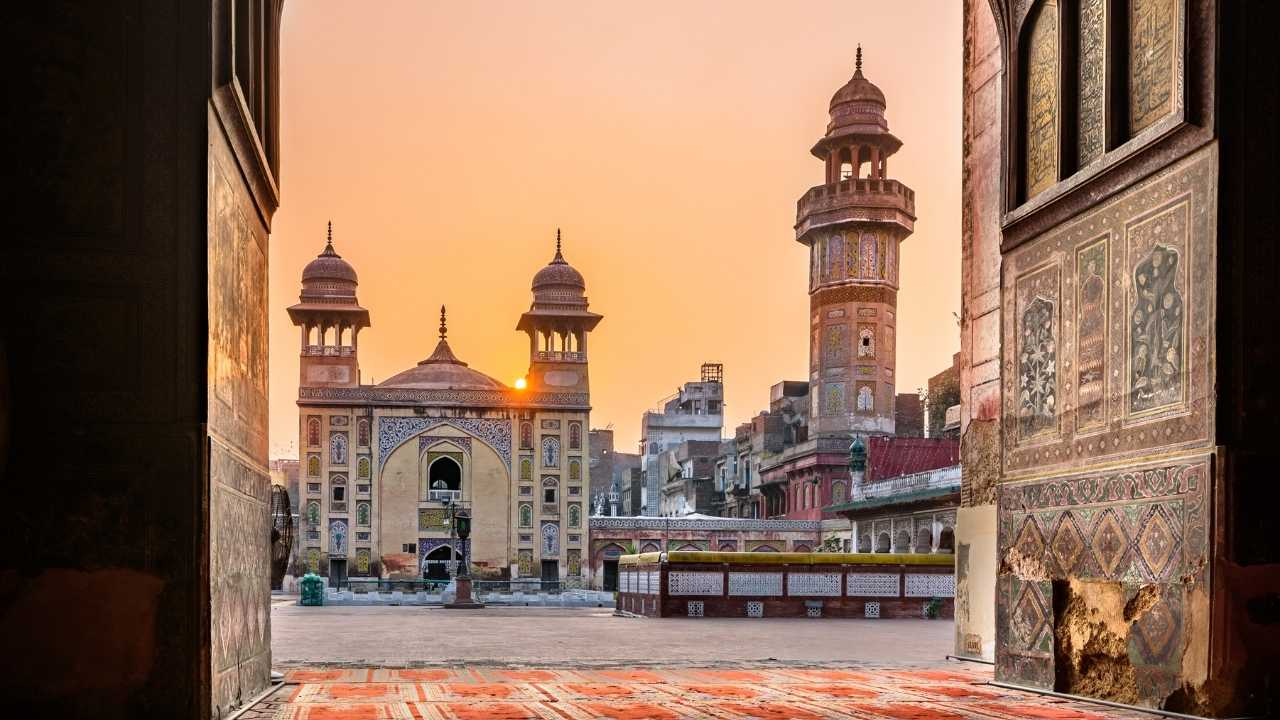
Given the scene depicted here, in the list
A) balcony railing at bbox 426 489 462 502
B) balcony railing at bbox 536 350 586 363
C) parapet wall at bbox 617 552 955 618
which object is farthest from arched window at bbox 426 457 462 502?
parapet wall at bbox 617 552 955 618

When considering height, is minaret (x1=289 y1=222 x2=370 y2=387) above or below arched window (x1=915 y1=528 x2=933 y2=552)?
above

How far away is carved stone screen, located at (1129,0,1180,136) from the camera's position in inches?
253

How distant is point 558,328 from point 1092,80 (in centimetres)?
3875

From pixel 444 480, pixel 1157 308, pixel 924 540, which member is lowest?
pixel 924 540

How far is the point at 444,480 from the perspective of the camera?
45156 millimetres

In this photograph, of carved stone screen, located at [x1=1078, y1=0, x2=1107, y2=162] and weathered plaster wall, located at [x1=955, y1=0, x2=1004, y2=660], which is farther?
weathered plaster wall, located at [x1=955, y1=0, x2=1004, y2=660]

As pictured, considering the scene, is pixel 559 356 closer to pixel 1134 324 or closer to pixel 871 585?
pixel 871 585

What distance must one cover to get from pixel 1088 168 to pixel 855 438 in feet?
115

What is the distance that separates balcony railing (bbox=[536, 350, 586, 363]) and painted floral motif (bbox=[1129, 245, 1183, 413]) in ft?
128

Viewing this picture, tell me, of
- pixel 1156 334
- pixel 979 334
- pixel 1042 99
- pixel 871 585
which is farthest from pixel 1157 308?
pixel 871 585

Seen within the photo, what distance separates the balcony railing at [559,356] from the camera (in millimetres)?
45219

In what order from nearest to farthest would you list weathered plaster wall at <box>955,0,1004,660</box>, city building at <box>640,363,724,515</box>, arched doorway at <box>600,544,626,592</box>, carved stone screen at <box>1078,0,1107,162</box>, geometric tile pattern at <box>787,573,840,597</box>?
carved stone screen at <box>1078,0,1107,162</box>
weathered plaster wall at <box>955,0,1004,660</box>
geometric tile pattern at <box>787,573,840,597</box>
arched doorway at <box>600,544,626,592</box>
city building at <box>640,363,724,515</box>

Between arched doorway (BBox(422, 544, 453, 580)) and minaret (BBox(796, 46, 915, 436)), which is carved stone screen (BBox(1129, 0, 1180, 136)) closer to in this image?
minaret (BBox(796, 46, 915, 436))

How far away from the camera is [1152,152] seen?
6500 millimetres
